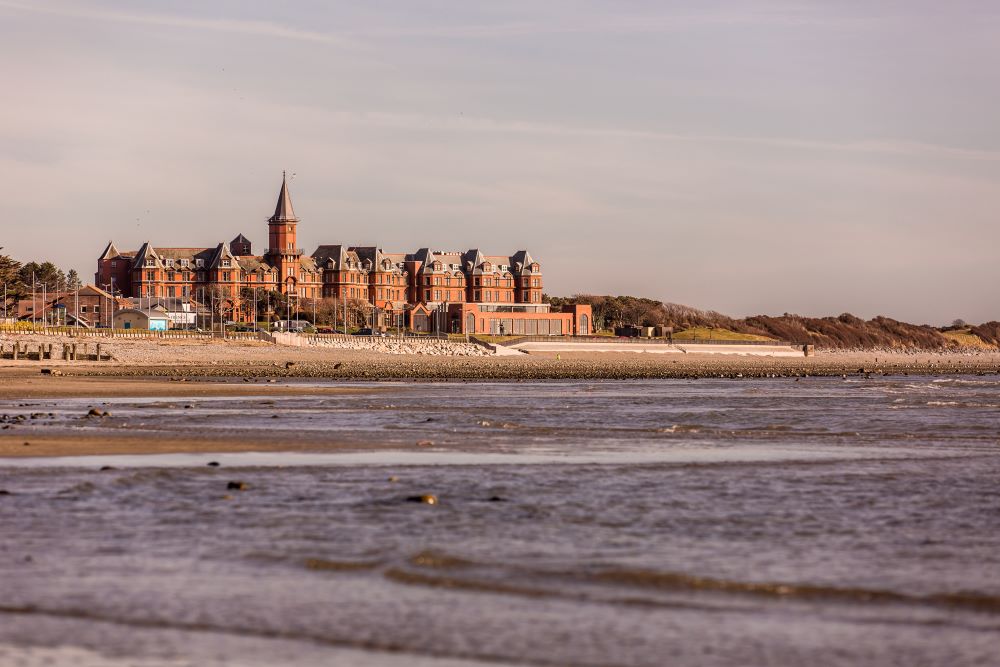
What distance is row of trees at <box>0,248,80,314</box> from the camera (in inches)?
4921

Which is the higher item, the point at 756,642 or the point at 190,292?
the point at 190,292

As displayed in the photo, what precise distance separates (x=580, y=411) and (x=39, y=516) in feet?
80.5

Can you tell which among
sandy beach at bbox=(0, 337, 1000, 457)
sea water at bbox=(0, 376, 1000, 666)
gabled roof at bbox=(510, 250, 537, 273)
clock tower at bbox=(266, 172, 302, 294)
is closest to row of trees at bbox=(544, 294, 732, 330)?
gabled roof at bbox=(510, 250, 537, 273)

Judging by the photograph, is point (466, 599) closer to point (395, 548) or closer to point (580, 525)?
point (395, 548)

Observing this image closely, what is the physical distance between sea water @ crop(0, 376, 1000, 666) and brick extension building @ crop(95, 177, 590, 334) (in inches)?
5409

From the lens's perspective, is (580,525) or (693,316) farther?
(693,316)

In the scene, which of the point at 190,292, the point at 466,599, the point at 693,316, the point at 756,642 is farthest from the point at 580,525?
the point at 693,316

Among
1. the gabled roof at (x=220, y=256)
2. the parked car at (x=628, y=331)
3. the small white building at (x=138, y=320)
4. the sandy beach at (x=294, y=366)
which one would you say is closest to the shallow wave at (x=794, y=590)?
the sandy beach at (x=294, y=366)

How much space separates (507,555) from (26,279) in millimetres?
178951

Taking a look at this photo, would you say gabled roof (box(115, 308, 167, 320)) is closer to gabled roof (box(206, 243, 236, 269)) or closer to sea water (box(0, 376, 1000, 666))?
gabled roof (box(206, 243, 236, 269))

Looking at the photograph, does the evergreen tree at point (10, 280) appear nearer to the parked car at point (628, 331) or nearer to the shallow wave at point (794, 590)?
the parked car at point (628, 331)

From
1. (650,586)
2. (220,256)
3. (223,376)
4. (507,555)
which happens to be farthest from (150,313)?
(650,586)

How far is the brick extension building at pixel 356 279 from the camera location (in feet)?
546

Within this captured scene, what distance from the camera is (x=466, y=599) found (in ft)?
38.5
